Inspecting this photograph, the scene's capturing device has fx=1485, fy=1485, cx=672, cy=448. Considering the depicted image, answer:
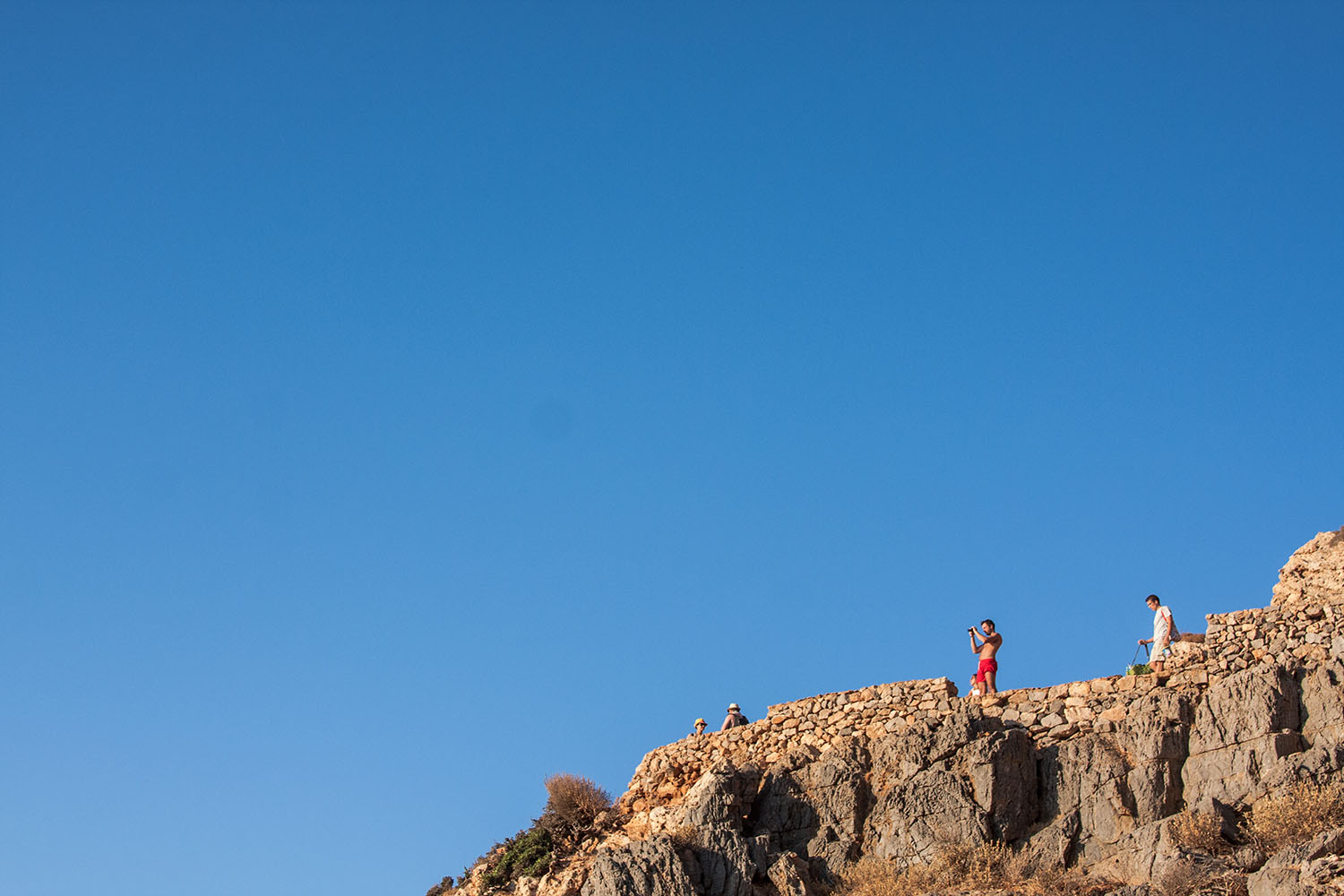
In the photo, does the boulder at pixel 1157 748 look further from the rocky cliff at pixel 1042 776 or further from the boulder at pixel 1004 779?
the boulder at pixel 1004 779

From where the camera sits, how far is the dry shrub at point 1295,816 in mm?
21391

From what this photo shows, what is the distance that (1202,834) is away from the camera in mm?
22031

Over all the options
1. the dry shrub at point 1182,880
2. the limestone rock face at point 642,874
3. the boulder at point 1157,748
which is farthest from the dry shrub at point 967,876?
the limestone rock face at point 642,874

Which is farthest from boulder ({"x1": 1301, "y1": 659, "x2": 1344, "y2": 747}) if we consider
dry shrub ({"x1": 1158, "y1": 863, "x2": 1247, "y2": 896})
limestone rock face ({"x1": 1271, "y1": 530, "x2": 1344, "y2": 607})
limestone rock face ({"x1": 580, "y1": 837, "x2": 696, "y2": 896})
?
limestone rock face ({"x1": 580, "y1": 837, "x2": 696, "y2": 896})

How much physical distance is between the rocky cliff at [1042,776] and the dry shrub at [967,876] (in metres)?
0.21

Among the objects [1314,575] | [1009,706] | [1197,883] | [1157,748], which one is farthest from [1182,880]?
[1314,575]

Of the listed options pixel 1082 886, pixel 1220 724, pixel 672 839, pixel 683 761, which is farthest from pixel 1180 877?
pixel 683 761

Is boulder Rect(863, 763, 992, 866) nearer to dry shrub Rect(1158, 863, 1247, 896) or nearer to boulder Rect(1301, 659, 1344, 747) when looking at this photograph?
dry shrub Rect(1158, 863, 1247, 896)

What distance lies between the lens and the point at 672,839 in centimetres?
2470

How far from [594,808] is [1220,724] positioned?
1139 cm

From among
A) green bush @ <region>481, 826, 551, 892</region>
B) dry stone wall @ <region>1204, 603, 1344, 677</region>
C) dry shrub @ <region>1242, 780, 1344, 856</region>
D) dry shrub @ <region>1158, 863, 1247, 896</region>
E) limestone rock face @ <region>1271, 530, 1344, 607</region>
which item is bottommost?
dry shrub @ <region>1158, 863, 1247, 896</region>

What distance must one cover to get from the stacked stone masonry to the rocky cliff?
0.11ft

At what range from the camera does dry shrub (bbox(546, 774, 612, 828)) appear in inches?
1102

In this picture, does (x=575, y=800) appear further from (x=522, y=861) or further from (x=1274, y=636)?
(x=1274, y=636)
